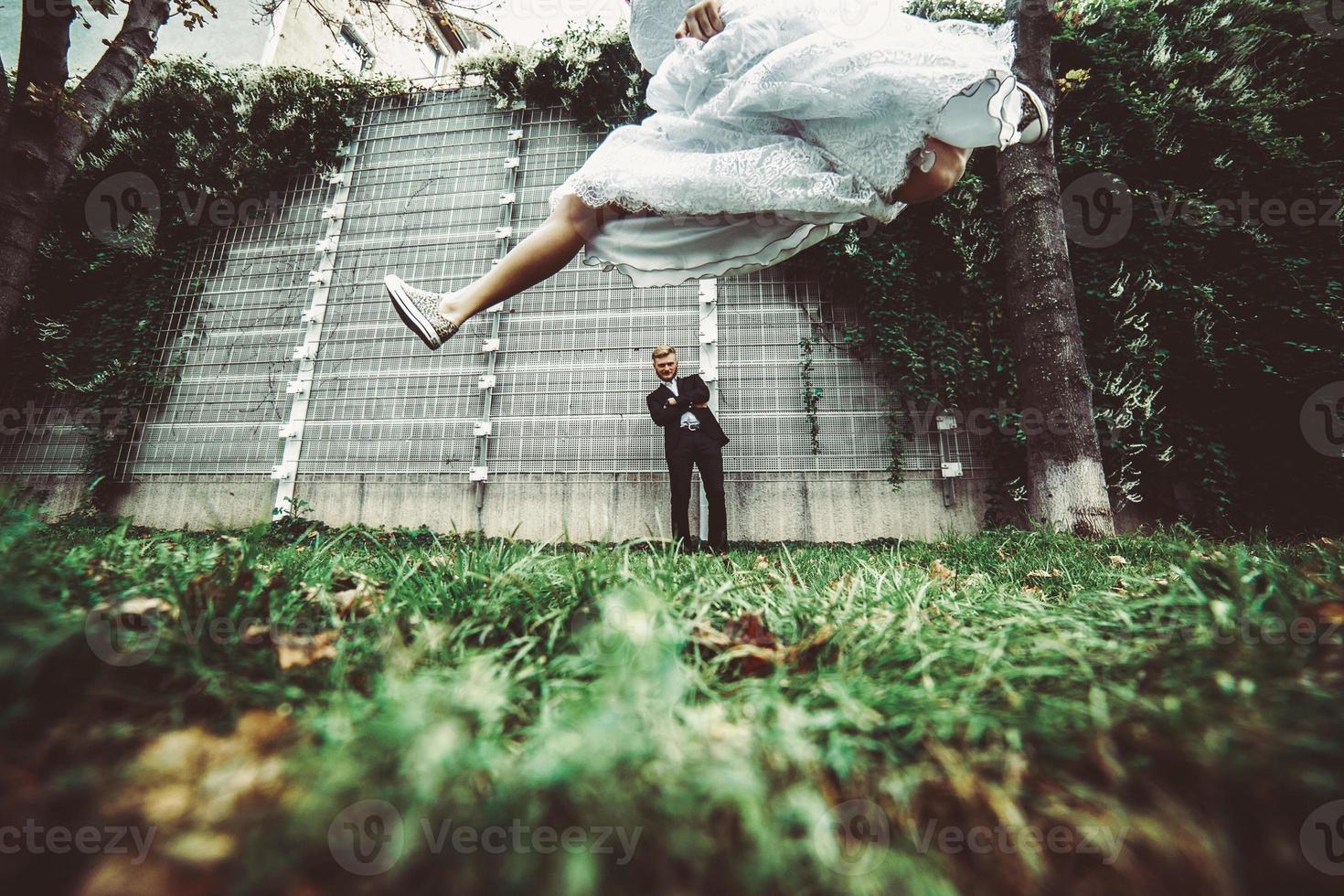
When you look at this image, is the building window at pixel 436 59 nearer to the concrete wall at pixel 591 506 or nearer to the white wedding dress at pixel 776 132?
the concrete wall at pixel 591 506

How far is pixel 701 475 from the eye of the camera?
4.88 metres

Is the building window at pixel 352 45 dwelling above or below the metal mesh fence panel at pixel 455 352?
above

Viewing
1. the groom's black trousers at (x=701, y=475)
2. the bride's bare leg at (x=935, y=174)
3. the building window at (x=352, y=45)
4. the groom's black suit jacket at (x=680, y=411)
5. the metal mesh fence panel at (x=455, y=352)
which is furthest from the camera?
the building window at (x=352, y=45)

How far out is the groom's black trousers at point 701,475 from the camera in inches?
188

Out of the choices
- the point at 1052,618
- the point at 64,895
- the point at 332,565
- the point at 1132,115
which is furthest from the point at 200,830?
the point at 1132,115

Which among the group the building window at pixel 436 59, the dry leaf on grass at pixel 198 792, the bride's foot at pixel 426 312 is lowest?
the dry leaf on grass at pixel 198 792

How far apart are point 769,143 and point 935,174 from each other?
606 mm

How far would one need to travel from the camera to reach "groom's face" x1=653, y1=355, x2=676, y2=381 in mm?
5027

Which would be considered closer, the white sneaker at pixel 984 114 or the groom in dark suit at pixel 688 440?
the white sneaker at pixel 984 114

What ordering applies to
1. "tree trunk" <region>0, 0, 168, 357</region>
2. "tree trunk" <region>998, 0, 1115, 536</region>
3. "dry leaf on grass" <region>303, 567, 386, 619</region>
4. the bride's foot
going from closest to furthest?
"dry leaf on grass" <region>303, 567, 386, 619</region>
the bride's foot
"tree trunk" <region>0, 0, 168, 357</region>
"tree trunk" <region>998, 0, 1115, 536</region>

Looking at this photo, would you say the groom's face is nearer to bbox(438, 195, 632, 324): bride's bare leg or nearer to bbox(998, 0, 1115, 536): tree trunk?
bbox(998, 0, 1115, 536): tree trunk

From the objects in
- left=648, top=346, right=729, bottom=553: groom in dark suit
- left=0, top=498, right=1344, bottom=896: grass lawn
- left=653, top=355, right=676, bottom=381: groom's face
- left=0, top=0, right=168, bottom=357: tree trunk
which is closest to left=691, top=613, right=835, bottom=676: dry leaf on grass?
left=0, top=498, right=1344, bottom=896: grass lawn

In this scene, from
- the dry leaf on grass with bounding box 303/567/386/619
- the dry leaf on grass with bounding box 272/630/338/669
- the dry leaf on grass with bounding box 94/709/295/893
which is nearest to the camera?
the dry leaf on grass with bounding box 94/709/295/893

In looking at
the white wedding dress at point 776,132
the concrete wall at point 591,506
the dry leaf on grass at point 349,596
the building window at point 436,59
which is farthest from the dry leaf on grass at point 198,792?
the building window at point 436,59
